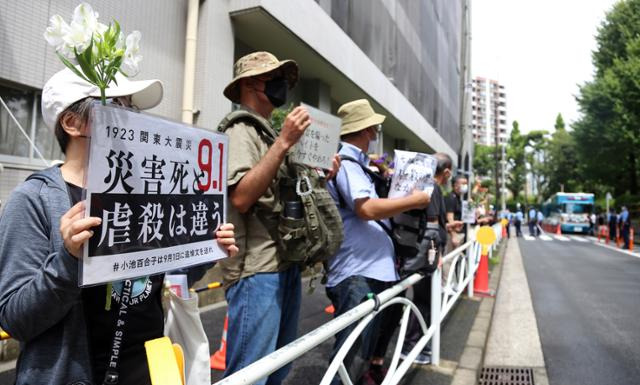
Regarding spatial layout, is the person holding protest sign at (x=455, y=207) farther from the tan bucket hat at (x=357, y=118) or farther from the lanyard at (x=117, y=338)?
the lanyard at (x=117, y=338)

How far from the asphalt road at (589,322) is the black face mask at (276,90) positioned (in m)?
3.53

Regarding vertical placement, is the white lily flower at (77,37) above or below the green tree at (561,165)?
below

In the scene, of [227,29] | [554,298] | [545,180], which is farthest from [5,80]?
[545,180]

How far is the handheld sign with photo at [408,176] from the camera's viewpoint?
2.42 metres

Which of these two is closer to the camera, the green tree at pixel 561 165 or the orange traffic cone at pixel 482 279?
the orange traffic cone at pixel 482 279

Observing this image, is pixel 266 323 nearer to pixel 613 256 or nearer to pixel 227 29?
pixel 227 29

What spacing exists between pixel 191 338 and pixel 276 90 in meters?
1.19

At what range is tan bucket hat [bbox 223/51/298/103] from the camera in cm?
187

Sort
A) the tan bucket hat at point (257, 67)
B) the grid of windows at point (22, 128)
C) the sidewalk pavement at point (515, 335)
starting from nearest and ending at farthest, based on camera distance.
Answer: the tan bucket hat at point (257, 67), the sidewalk pavement at point (515, 335), the grid of windows at point (22, 128)

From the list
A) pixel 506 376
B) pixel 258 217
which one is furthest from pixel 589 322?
pixel 258 217

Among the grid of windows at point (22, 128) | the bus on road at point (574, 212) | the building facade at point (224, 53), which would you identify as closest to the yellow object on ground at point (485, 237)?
the building facade at point (224, 53)

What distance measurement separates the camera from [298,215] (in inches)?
68.8

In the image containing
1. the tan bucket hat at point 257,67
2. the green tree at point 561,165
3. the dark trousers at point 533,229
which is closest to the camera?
the tan bucket hat at point 257,67

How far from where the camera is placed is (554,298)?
7.18m
